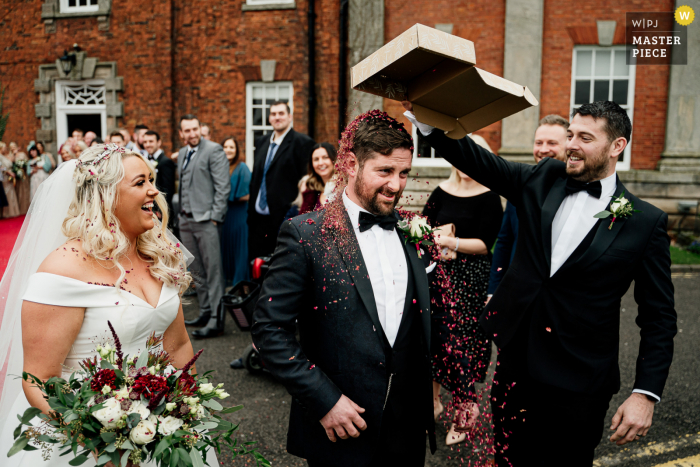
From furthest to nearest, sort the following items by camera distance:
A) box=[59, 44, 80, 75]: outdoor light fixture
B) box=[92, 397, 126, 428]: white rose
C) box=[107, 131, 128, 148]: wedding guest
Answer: box=[59, 44, 80, 75]: outdoor light fixture → box=[107, 131, 128, 148]: wedding guest → box=[92, 397, 126, 428]: white rose

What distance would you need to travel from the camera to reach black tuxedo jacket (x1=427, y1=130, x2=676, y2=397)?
8.08 feet

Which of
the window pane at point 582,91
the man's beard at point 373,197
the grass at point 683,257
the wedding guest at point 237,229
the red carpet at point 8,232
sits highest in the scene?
the window pane at point 582,91

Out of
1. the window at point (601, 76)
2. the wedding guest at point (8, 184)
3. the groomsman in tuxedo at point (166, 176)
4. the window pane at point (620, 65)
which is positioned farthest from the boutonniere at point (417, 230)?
the wedding guest at point (8, 184)

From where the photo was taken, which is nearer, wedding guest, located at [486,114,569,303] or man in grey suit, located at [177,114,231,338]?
wedding guest, located at [486,114,569,303]

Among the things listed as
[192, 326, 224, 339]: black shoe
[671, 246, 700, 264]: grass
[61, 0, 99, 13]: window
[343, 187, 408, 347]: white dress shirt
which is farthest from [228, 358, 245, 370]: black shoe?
[61, 0, 99, 13]: window

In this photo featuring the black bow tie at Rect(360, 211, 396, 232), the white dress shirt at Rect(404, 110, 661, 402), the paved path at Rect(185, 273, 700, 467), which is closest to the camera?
the black bow tie at Rect(360, 211, 396, 232)

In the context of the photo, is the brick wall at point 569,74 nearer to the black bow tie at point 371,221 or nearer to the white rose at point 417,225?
the white rose at point 417,225

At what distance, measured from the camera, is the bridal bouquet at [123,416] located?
1719mm

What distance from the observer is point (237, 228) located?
26.0 ft

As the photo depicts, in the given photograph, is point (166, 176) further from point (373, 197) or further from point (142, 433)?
point (142, 433)

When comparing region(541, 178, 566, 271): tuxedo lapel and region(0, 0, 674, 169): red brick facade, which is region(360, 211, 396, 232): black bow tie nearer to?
region(541, 178, 566, 271): tuxedo lapel

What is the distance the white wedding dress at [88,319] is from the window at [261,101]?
1070 cm

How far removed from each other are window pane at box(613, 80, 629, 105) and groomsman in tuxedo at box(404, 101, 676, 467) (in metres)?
10.6

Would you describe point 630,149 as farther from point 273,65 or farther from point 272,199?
point 272,199
